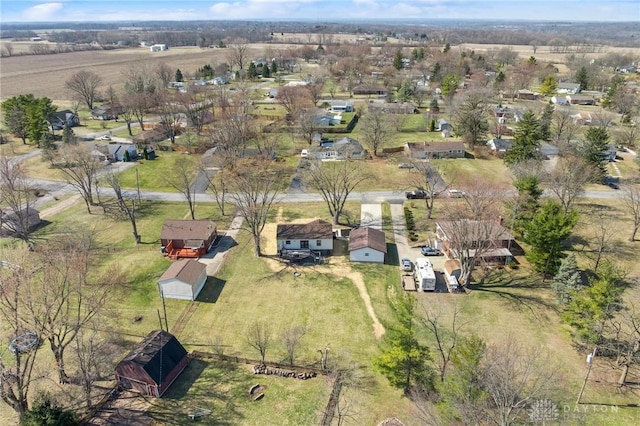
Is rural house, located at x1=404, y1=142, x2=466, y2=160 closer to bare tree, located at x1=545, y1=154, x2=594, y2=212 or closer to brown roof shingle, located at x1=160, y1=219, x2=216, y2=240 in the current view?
bare tree, located at x1=545, y1=154, x2=594, y2=212

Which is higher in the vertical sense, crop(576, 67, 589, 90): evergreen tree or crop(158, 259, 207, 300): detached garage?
crop(576, 67, 589, 90): evergreen tree

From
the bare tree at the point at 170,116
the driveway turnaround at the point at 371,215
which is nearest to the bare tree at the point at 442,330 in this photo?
the driveway turnaround at the point at 371,215

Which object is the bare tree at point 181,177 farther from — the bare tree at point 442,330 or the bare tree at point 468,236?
the bare tree at point 442,330

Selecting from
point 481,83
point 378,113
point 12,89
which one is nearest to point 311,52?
point 481,83

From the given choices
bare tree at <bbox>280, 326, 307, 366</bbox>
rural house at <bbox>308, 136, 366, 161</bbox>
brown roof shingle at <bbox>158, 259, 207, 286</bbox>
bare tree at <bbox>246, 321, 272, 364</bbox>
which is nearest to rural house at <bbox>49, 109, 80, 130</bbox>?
rural house at <bbox>308, 136, 366, 161</bbox>

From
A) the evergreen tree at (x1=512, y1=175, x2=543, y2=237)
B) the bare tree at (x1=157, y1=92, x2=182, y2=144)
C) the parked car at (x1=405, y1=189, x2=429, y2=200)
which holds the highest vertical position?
the bare tree at (x1=157, y1=92, x2=182, y2=144)

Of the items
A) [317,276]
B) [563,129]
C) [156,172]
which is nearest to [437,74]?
[563,129]

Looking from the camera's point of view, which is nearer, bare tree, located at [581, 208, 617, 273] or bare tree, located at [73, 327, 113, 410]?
bare tree, located at [73, 327, 113, 410]
